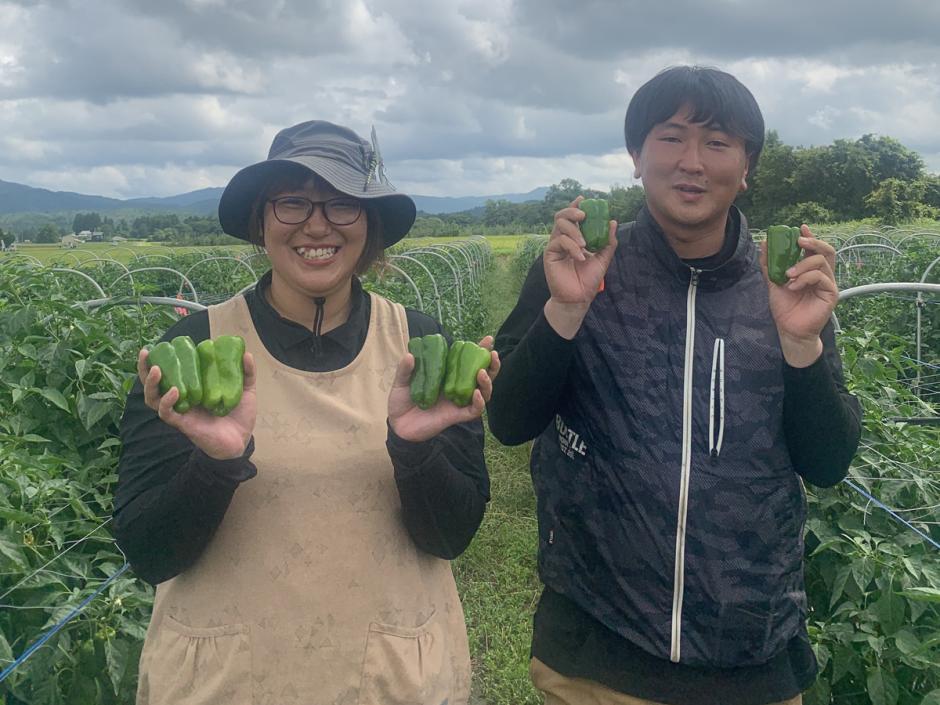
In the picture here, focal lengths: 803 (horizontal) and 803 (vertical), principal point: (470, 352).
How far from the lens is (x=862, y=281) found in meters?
11.3

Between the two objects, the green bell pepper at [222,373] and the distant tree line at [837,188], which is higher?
the green bell pepper at [222,373]

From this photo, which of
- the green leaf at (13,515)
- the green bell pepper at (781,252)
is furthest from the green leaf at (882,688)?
the green leaf at (13,515)

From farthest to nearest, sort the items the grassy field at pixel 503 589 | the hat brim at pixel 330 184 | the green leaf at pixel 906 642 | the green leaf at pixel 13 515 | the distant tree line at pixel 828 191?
the distant tree line at pixel 828 191
the grassy field at pixel 503 589
the green leaf at pixel 906 642
the green leaf at pixel 13 515
the hat brim at pixel 330 184

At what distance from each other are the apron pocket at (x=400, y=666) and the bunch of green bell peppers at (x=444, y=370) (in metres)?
0.56

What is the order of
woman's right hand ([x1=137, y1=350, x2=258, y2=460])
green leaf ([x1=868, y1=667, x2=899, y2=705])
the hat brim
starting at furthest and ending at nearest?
1. green leaf ([x1=868, y1=667, x2=899, y2=705])
2. the hat brim
3. woman's right hand ([x1=137, y1=350, x2=258, y2=460])

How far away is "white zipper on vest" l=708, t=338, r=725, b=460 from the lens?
2047 millimetres

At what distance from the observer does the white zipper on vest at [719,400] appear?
A: 2.05m

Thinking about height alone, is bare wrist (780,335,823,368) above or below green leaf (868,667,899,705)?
above

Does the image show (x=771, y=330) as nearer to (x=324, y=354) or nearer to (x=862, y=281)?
(x=324, y=354)

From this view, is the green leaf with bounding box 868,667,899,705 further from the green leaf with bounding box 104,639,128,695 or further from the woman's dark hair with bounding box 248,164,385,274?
the green leaf with bounding box 104,639,128,695

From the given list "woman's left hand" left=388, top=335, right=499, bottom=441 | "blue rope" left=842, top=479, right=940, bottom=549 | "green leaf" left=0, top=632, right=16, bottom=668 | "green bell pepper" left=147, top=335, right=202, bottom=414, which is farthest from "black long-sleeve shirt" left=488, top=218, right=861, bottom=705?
"green leaf" left=0, top=632, right=16, bottom=668

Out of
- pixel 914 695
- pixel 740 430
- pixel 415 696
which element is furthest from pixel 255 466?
pixel 914 695

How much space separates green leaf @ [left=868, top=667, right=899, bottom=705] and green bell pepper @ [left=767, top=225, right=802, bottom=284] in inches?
66.2

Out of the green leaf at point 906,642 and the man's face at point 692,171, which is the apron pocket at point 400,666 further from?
the green leaf at point 906,642
